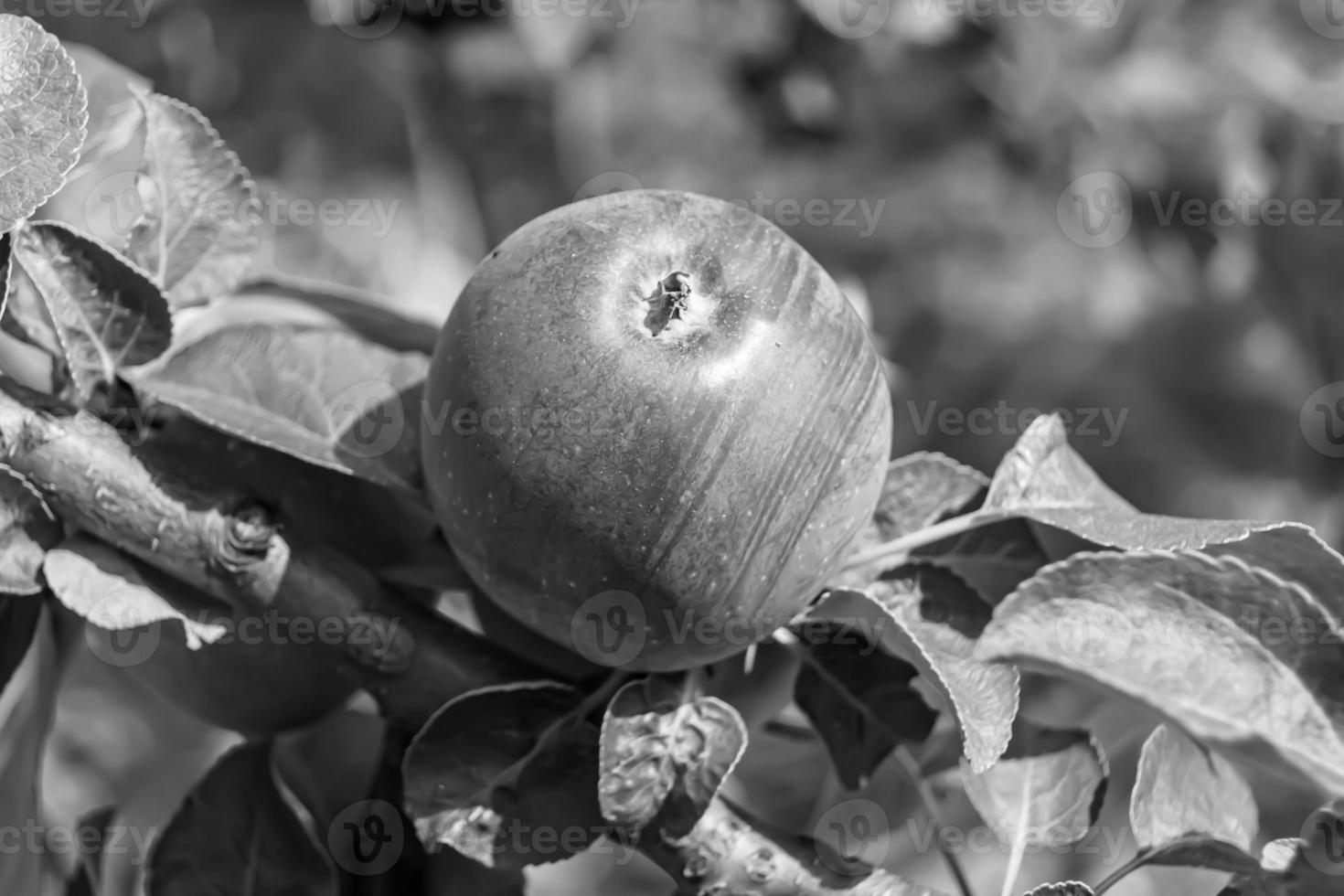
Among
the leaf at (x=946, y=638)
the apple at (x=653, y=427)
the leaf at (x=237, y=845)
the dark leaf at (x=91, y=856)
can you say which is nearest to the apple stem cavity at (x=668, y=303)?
the apple at (x=653, y=427)

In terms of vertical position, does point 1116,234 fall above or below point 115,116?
below

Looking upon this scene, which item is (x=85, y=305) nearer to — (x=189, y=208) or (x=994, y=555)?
(x=189, y=208)

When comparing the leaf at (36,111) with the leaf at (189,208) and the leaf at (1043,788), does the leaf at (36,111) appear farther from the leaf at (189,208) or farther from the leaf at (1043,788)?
the leaf at (1043,788)

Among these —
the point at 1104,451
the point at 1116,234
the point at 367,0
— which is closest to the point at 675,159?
the point at 367,0

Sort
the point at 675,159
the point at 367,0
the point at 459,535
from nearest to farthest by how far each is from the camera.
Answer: the point at 459,535 < the point at 367,0 < the point at 675,159

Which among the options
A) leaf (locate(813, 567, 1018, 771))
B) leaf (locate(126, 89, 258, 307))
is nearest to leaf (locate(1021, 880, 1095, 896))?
leaf (locate(813, 567, 1018, 771))

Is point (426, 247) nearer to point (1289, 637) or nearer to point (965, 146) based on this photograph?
point (965, 146)

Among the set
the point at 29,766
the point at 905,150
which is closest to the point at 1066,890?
the point at 29,766
